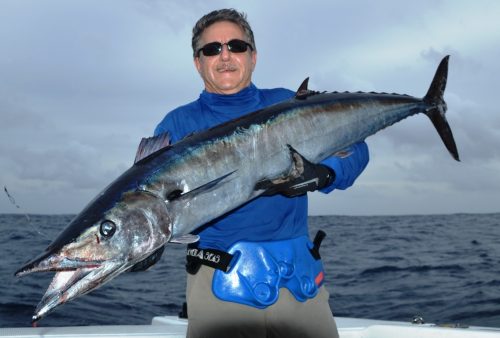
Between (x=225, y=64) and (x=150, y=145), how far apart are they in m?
0.85

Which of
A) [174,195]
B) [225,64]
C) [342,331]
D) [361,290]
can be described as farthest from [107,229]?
[361,290]

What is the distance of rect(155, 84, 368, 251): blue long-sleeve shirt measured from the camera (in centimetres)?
374

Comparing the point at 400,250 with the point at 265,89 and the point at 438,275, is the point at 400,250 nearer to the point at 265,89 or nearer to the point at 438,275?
the point at 438,275

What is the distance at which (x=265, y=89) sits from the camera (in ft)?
14.3

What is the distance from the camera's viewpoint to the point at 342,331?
559 cm

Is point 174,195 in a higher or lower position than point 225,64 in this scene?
lower

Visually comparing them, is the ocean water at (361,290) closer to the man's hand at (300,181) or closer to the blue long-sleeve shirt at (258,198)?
the blue long-sleeve shirt at (258,198)

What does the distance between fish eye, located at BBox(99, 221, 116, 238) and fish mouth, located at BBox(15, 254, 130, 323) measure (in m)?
0.15

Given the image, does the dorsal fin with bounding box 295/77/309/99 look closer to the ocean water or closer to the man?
the man

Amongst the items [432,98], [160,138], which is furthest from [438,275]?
[160,138]

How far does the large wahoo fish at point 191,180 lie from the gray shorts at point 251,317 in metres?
0.57

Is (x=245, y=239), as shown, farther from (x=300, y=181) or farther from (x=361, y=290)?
(x=361, y=290)

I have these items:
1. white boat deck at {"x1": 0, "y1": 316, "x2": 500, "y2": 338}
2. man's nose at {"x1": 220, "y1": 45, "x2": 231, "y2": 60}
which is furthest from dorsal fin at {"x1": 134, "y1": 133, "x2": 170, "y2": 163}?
white boat deck at {"x1": 0, "y1": 316, "x2": 500, "y2": 338}

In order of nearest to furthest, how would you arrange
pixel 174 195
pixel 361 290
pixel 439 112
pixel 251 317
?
1. pixel 174 195
2. pixel 251 317
3. pixel 439 112
4. pixel 361 290
